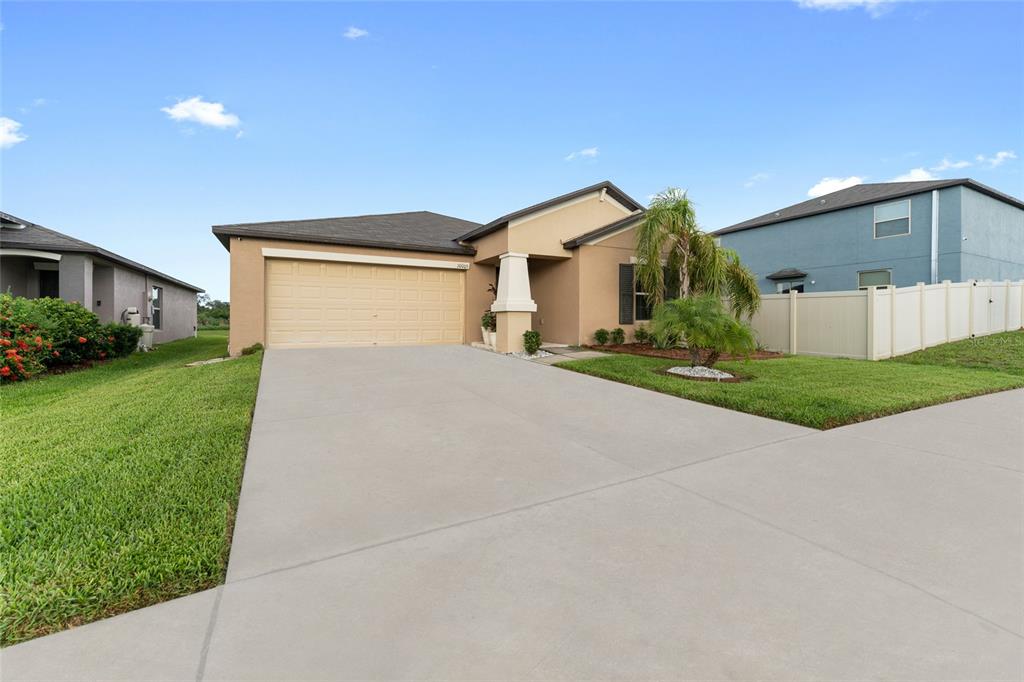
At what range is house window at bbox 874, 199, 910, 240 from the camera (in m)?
15.7

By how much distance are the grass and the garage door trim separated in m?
11.3

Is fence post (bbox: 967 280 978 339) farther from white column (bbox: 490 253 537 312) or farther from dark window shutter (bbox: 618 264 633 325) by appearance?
white column (bbox: 490 253 537 312)

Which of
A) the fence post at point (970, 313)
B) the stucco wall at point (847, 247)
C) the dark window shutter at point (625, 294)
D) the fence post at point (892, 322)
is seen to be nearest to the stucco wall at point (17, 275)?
the dark window shutter at point (625, 294)

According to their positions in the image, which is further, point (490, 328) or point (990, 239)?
point (990, 239)

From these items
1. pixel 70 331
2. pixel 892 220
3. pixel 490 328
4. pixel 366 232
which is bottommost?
pixel 70 331

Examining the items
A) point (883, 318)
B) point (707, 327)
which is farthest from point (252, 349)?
point (883, 318)

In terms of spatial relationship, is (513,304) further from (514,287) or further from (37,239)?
(37,239)

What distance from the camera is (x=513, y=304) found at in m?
11.4

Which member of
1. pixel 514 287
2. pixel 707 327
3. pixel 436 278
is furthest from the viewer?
pixel 436 278

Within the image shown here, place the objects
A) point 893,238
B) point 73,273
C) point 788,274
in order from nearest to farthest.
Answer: point 73,273 < point 893,238 < point 788,274

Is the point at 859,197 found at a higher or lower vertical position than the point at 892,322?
higher

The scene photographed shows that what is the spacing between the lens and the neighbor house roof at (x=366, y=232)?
437 inches

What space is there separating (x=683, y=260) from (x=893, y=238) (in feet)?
34.4

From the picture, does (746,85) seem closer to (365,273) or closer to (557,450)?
(365,273)
